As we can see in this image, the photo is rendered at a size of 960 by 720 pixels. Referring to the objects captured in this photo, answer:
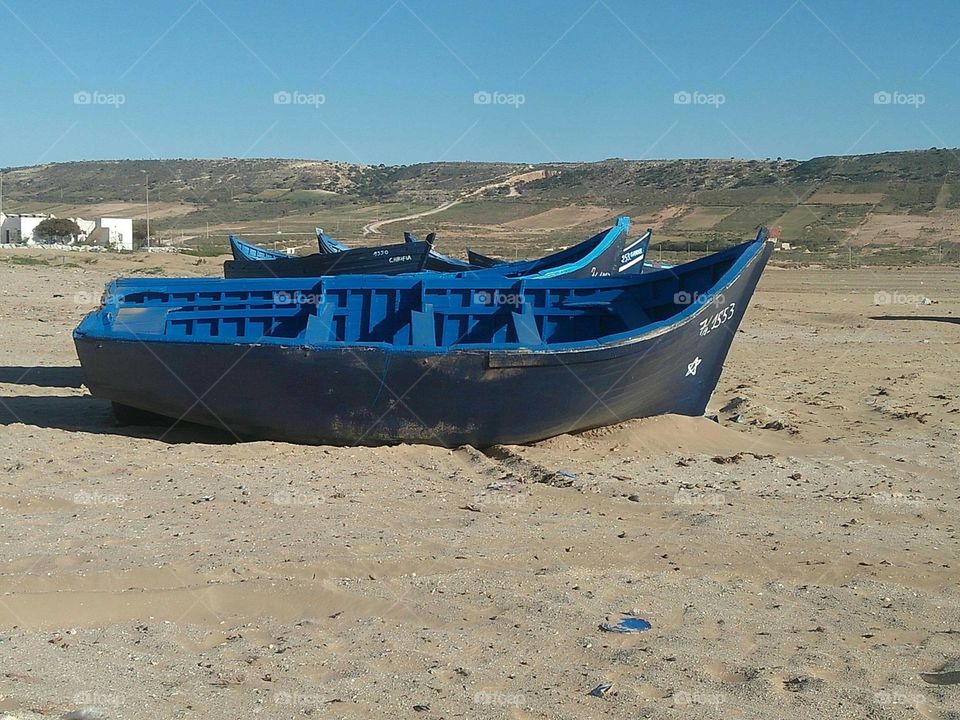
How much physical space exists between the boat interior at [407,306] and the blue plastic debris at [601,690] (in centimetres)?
667

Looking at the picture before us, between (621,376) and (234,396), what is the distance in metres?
3.29

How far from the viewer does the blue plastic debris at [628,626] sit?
17.5 ft

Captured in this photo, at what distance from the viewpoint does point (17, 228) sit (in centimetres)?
6253

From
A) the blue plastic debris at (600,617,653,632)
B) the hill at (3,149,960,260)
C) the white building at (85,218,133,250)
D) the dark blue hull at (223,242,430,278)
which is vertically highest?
the hill at (3,149,960,260)

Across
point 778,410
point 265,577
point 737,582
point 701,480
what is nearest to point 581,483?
point 701,480

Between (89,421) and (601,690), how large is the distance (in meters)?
7.55

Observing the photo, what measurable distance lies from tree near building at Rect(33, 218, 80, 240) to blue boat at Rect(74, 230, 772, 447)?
54360mm

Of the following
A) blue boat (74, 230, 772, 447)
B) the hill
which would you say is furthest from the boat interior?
the hill

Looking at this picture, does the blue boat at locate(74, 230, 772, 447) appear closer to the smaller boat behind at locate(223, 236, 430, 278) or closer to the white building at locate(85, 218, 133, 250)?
the smaller boat behind at locate(223, 236, 430, 278)

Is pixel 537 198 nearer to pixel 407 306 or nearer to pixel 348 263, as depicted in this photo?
pixel 348 263

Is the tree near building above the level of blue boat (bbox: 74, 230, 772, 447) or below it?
above

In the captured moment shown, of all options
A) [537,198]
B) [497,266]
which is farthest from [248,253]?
[537,198]

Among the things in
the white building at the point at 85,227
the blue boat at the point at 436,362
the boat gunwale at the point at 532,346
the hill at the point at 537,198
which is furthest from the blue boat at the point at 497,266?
the white building at the point at 85,227

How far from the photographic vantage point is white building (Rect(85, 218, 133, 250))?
61528 mm
